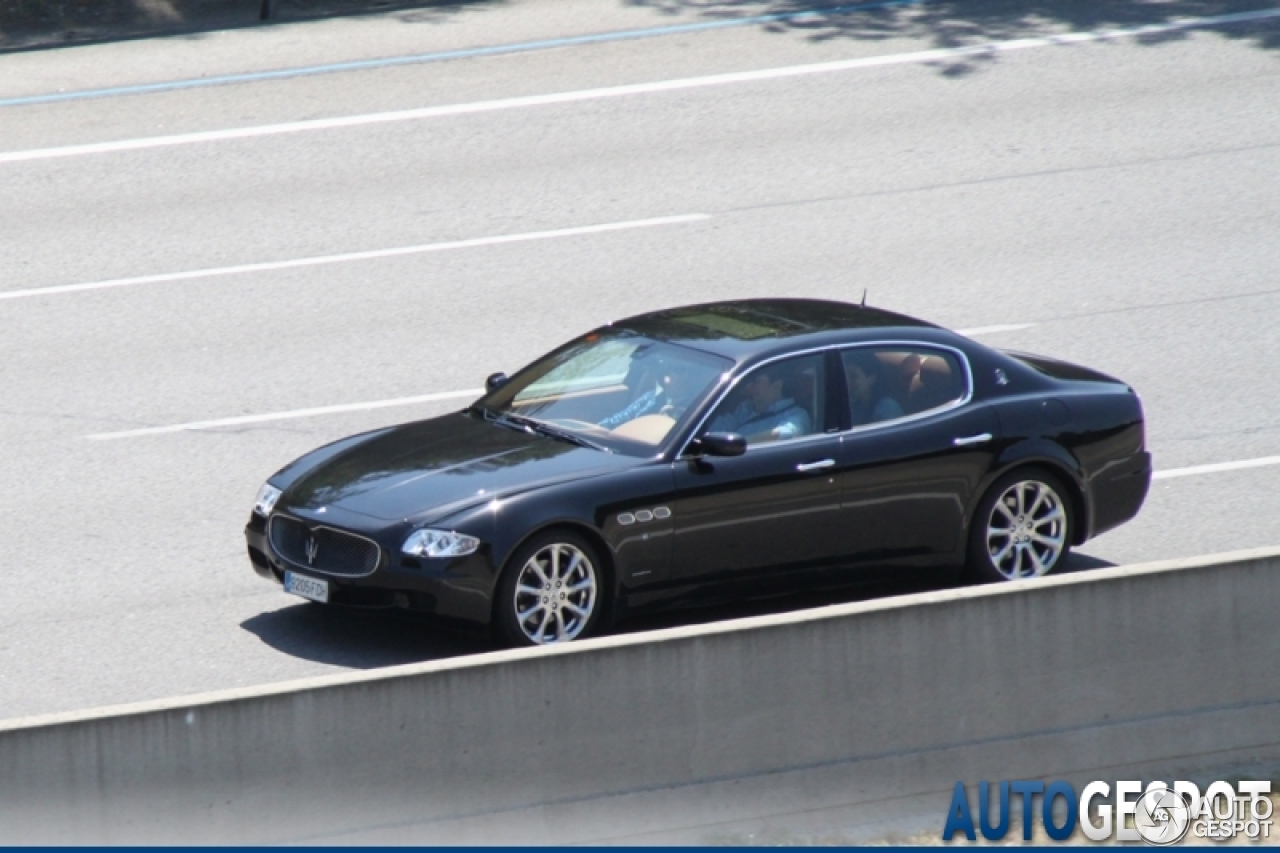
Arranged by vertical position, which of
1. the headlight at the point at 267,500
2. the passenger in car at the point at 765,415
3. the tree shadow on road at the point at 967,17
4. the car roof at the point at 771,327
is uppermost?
the tree shadow on road at the point at 967,17

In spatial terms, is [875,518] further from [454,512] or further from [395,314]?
[395,314]

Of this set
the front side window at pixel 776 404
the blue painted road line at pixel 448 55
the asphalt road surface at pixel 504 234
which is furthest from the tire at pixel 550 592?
the blue painted road line at pixel 448 55

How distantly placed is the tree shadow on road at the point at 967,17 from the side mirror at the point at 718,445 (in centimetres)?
1171

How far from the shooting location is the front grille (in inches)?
340

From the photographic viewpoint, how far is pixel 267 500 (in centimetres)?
935

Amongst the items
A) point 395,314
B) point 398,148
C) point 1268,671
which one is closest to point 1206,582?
point 1268,671

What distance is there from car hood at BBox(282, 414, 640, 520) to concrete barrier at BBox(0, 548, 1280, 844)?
4.33 feet

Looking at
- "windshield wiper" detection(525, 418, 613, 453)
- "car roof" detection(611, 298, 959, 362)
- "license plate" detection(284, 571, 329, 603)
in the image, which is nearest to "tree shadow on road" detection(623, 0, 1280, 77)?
"car roof" detection(611, 298, 959, 362)

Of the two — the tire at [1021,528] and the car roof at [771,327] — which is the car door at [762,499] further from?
the tire at [1021,528]

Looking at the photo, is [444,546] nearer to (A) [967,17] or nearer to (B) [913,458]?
(B) [913,458]

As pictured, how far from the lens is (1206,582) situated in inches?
335

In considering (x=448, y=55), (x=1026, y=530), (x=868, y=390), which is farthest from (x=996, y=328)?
(x=448, y=55)

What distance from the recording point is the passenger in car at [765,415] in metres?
9.28

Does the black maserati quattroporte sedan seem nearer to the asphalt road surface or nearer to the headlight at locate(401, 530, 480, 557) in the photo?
the headlight at locate(401, 530, 480, 557)
